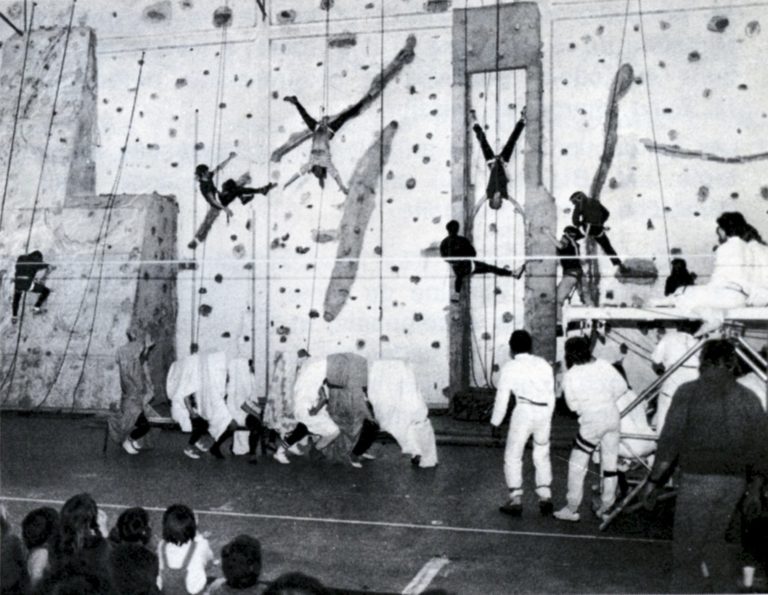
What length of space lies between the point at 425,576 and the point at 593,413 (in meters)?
1.39

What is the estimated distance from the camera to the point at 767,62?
749cm

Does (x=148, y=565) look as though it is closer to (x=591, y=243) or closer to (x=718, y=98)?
(x=591, y=243)

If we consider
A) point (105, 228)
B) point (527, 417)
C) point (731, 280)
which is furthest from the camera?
point (105, 228)

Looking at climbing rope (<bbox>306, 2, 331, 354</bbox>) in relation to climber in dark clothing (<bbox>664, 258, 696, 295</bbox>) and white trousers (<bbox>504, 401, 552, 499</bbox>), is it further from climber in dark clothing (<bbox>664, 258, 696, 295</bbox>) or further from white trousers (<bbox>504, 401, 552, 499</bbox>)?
white trousers (<bbox>504, 401, 552, 499</bbox>)

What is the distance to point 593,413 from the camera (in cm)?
443

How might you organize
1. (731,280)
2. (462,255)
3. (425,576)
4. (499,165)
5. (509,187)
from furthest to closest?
1. (509,187)
2. (499,165)
3. (462,255)
4. (731,280)
5. (425,576)

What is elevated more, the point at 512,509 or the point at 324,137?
the point at 324,137

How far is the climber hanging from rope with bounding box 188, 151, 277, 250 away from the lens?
875 cm

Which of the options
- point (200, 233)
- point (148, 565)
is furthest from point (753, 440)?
point (200, 233)

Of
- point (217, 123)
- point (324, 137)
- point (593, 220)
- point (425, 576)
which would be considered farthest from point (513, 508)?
point (217, 123)

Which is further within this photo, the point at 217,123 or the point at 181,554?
the point at 217,123

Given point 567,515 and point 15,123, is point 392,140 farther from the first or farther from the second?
point 567,515

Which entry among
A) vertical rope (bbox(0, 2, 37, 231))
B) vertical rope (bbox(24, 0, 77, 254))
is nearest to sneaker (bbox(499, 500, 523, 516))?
vertical rope (bbox(24, 0, 77, 254))

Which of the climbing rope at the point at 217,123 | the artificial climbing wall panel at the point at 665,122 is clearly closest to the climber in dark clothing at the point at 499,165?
the artificial climbing wall panel at the point at 665,122
